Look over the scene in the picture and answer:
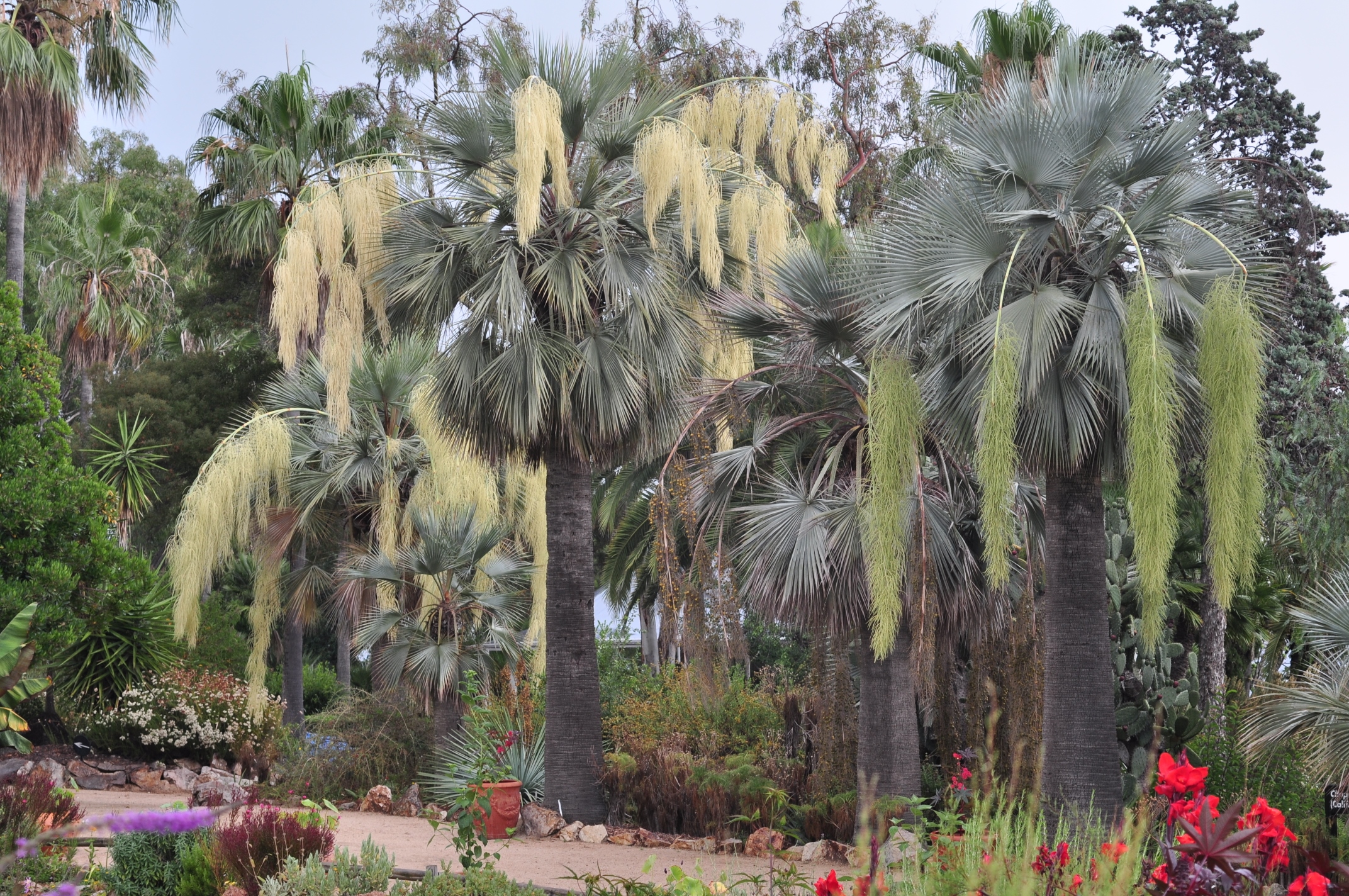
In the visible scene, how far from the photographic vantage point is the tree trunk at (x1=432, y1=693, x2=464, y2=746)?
13969 millimetres

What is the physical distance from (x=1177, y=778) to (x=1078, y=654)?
17.7 feet

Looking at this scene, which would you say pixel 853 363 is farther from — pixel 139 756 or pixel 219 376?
pixel 219 376

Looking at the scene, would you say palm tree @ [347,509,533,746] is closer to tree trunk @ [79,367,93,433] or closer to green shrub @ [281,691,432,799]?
green shrub @ [281,691,432,799]

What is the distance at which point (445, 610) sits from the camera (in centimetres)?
1432

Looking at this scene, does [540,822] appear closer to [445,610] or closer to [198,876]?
[445,610]

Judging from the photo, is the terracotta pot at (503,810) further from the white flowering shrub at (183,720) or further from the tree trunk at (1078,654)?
the white flowering shrub at (183,720)

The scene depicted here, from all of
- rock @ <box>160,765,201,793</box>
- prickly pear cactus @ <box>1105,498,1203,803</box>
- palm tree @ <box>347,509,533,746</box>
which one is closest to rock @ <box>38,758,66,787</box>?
rock @ <box>160,765,201,793</box>

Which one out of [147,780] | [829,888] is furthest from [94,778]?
[829,888]

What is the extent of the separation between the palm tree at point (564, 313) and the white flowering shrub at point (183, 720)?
21.8 ft

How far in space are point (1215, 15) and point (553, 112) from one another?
33.5ft

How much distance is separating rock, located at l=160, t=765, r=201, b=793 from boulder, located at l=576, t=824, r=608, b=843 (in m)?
6.34

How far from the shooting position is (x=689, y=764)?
39.7 feet

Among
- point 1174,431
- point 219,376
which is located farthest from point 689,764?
point 219,376

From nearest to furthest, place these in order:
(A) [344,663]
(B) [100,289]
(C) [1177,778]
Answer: (C) [1177,778], (B) [100,289], (A) [344,663]
